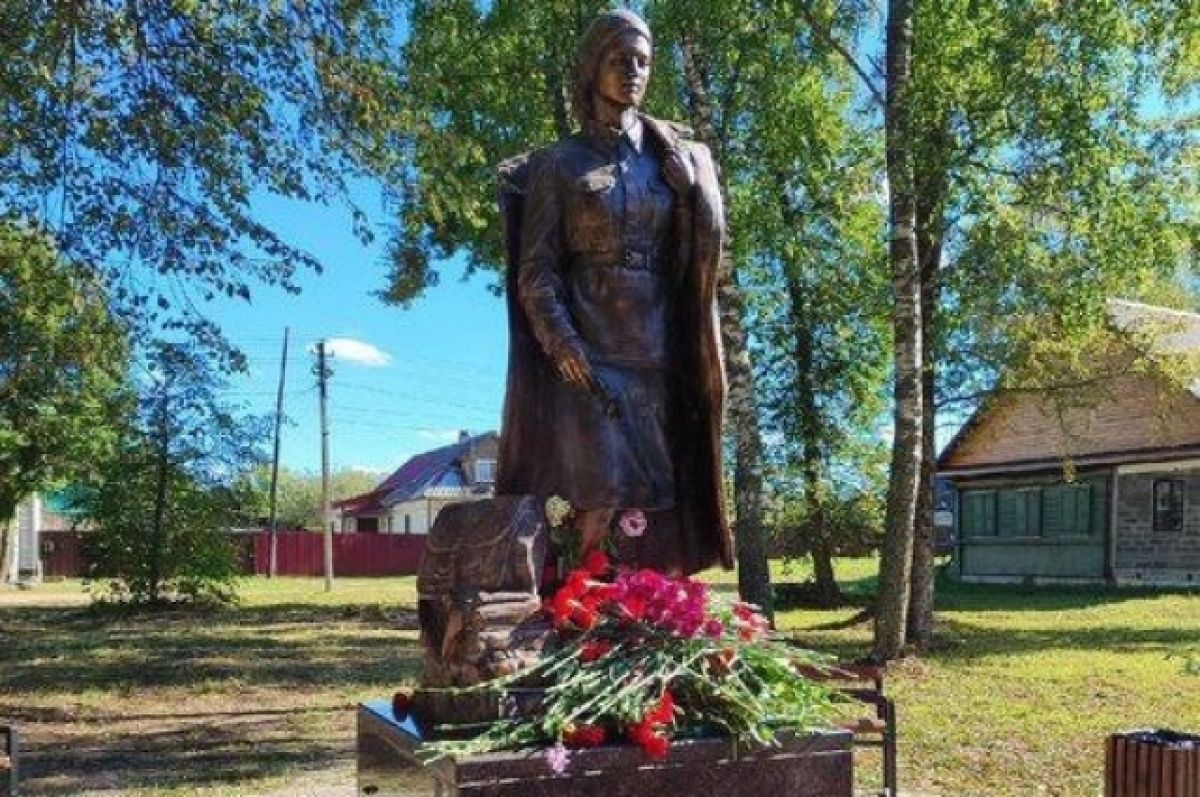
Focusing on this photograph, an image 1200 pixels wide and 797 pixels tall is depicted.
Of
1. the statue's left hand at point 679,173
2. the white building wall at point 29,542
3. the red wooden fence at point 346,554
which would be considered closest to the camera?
the statue's left hand at point 679,173

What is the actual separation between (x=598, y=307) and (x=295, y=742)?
6.27 m

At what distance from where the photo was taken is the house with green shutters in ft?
79.7

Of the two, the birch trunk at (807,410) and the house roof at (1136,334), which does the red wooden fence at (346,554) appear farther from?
the birch trunk at (807,410)

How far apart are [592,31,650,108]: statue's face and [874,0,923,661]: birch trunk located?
8.45m

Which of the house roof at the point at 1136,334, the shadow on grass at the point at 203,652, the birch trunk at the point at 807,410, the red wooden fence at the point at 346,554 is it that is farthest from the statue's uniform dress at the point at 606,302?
the red wooden fence at the point at 346,554

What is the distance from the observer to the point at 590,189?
4215 millimetres

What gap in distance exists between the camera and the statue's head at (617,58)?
425cm

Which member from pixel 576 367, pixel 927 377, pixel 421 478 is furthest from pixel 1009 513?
pixel 421 478

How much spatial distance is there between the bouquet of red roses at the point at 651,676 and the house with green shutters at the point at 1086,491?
768 inches

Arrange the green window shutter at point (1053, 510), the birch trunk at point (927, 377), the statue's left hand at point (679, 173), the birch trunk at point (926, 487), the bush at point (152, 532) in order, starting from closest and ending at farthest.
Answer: the statue's left hand at point (679, 173)
the birch trunk at point (927, 377)
the birch trunk at point (926, 487)
the bush at point (152, 532)
the green window shutter at point (1053, 510)

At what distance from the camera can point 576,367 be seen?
13.4ft

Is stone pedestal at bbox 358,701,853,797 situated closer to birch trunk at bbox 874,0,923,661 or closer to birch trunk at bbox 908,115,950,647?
birch trunk at bbox 874,0,923,661

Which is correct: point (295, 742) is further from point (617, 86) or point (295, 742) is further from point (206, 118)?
point (617, 86)

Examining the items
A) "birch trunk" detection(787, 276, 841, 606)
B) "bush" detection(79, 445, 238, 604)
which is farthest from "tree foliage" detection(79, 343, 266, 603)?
"birch trunk" detection(787, 276, 841, 606)
